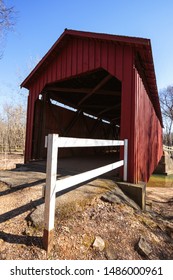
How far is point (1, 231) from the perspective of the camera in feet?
6.34

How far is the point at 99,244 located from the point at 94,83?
243 inches

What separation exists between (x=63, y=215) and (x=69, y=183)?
0.46 m

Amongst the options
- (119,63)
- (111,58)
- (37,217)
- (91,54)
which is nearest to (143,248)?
(37,217)

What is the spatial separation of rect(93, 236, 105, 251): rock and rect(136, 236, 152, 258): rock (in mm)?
418

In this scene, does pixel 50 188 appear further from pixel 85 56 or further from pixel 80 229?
pixel 85 56

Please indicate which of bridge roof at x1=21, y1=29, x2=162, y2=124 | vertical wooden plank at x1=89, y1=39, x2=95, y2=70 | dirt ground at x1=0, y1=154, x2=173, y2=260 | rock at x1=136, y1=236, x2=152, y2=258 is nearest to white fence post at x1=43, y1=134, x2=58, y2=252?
dirt ground at x1=0, y1=154, x2=173, y2=260

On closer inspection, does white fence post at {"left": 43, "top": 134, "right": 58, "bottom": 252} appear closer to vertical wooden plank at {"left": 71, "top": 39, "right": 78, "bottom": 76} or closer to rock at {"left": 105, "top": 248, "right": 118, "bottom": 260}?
rock at {"left": 105, "top": 248, "right": 118, "bottom": 260}

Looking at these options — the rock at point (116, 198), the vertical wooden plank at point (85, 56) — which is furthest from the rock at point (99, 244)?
the vertical wooden plank at point (85, 56)

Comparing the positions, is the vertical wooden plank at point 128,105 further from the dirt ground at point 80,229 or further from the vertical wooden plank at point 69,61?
the vertical wooden plank at point 69,61

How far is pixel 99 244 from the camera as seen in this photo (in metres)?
1.97

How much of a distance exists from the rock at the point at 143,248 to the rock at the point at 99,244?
42 centimetres

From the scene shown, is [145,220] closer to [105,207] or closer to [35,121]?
[105,207]

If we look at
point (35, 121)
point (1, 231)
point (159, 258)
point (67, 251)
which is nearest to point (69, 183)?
point (67, 251)

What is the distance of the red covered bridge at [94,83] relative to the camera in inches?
162
